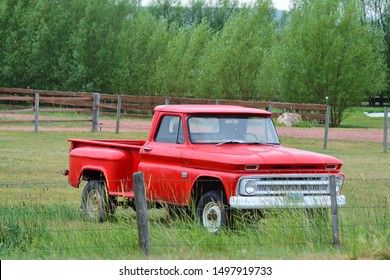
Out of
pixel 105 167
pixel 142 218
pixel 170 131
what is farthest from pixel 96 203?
pixel 142 218

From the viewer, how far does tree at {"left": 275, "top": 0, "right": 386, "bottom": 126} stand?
61000 millimetres

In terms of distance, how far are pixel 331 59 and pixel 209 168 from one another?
49.0 metres

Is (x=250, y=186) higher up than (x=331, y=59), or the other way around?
(x=331, y=59)

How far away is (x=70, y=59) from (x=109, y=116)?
62.8 feet

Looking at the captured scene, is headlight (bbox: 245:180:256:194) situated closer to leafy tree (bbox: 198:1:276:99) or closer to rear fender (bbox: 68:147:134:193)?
rear fender (bbox: 68:147:134:193)

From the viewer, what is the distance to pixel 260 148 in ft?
44.2

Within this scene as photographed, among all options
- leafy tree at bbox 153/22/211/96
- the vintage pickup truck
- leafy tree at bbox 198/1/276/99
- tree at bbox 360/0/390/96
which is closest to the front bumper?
the vintage pickup truck

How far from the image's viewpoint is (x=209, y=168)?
42.7ft

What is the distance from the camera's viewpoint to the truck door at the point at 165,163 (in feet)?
43.9

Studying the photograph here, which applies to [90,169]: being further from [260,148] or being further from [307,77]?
[307,77]

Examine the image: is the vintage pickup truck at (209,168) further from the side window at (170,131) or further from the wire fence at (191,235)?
the wire fence at (191,235)

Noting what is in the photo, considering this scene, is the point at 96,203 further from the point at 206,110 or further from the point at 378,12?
the point at 378,12

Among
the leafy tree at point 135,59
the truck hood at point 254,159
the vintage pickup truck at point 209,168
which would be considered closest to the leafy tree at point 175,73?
the leafy tree at point 135,59

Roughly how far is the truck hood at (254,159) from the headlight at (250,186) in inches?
6.6
